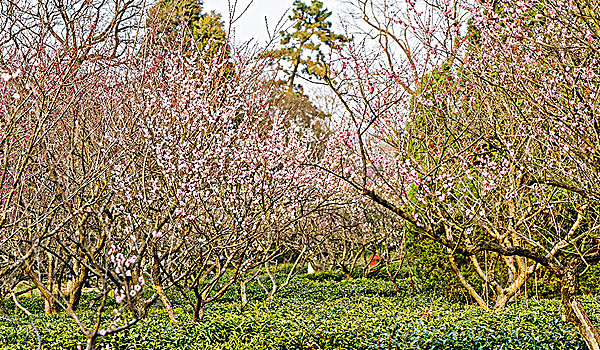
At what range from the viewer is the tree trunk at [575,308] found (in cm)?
375

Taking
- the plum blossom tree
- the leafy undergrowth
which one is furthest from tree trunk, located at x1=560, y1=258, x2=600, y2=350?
the leafy undergrowth

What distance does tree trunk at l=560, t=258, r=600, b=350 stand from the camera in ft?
12.3

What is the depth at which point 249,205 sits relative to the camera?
6180 millimetres

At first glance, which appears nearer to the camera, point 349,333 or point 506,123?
point 349,333

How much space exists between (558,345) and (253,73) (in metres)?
4.68

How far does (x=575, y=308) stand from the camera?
3.81 meters

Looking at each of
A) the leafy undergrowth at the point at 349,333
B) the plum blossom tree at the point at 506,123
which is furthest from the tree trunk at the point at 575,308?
the leafy undergrowth at the point at 349,333

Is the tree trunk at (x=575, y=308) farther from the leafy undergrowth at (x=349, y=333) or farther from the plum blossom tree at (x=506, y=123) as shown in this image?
the leafy undergrowth at (x=349, y=333)

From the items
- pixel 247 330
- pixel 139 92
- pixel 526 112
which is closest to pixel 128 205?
pixel 139 92

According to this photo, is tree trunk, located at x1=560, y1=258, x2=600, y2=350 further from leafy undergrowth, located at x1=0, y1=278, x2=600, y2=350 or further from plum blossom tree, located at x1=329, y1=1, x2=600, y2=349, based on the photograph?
leafy undergrowth, located at x1=0, y1=278, x2=600, y2=350

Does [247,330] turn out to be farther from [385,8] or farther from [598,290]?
[598,290]

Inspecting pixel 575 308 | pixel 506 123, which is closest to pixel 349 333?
pixel 575 308

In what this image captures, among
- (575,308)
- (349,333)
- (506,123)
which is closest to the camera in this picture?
(575,308)

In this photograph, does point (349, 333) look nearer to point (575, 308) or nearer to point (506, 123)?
point (575, 308)
